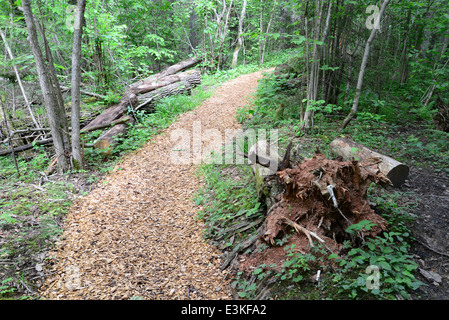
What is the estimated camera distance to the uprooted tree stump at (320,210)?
3057 mm

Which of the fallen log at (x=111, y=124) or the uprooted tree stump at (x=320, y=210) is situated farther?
the fallen log at (x=111, y=124)

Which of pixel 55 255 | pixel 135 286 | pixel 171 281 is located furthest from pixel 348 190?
pixel 55 255

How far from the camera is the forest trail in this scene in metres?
3.34

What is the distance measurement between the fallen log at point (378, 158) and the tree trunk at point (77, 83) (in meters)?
5.99

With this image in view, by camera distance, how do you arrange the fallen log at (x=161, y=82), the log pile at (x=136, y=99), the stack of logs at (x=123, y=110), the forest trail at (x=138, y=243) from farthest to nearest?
the fallen log at (x=161, y=82)
the log pile at (x=136, y=99)
the stack of logs at (x=123, y=110)
the forest trail at (x=138, y=243)

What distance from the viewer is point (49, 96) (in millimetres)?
5715

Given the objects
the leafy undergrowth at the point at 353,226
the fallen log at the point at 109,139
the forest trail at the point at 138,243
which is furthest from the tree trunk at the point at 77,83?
the leafy undergrowth at the point at 353,226

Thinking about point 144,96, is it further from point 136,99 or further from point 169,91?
point 169,91

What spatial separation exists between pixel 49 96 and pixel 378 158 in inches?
264

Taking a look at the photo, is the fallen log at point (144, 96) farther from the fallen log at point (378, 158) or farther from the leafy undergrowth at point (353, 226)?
the fallen log at point (378, 158)

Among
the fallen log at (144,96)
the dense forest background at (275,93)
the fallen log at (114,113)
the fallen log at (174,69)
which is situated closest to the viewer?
the dense forest background at (275,93)

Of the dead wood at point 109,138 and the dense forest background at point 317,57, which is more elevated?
the dense forest background at point 317,57

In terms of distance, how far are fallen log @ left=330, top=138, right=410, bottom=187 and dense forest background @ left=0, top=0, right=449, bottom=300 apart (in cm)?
97

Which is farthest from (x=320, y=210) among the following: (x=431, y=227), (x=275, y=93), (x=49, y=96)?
(x=275, y=93)
